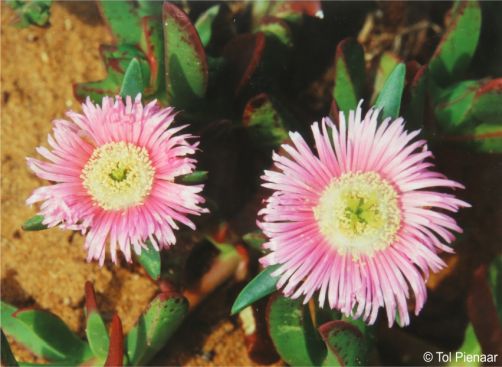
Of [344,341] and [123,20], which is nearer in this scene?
[344,341]

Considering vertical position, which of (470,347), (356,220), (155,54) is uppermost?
(155,54)

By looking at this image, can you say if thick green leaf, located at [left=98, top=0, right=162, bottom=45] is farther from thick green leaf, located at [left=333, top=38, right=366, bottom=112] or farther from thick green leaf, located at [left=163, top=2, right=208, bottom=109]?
thick green leaf, located at [left=333, top=38, right=366, bottom=112]

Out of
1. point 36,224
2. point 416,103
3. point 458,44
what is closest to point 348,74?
point 416,103

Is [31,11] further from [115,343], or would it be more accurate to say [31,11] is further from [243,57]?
[115,343]

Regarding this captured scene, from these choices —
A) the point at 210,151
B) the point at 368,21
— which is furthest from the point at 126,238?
the point at 368,21

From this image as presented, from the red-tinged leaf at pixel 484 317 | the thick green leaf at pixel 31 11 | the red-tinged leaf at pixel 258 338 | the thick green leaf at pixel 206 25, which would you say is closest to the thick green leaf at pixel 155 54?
the thick green leaf at pixel 206 25

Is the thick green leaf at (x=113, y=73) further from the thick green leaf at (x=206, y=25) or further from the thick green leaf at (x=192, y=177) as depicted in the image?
the thick green leaf at (x=192, y=177)

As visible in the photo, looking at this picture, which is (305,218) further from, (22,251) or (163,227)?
(22,251)
